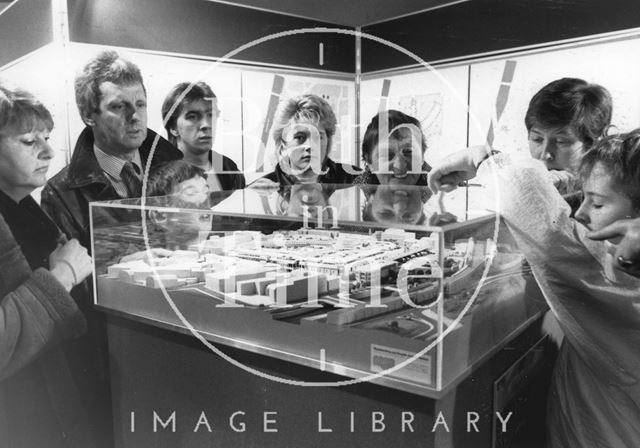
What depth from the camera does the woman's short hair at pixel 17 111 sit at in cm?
235

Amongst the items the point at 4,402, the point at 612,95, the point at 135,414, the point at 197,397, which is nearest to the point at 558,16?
the point at 612,95

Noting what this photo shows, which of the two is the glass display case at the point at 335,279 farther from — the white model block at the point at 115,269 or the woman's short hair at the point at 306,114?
the woman's short hair at the point at 306,114

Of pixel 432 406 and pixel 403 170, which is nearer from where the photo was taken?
pixel 432 406

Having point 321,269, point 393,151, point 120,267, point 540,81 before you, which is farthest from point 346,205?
point 393,151

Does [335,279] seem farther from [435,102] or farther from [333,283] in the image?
[435,102]

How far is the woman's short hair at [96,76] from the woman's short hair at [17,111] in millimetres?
190

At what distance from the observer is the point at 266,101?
10.9 ft

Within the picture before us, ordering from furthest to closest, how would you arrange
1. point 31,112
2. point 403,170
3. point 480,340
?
1. point 403,170
2. point 31,112
3. point 480,340

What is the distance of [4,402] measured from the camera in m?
2.46

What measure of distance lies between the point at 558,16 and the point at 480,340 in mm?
1810

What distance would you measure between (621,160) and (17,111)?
2.54 metres

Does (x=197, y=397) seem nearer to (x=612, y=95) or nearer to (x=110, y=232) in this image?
(x=110, y=232)

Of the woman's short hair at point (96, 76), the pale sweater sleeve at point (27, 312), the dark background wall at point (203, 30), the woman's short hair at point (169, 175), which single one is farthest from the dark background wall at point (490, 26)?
the pale sweater sleeve at point (27, 312)

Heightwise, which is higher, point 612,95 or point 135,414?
point 612,95
